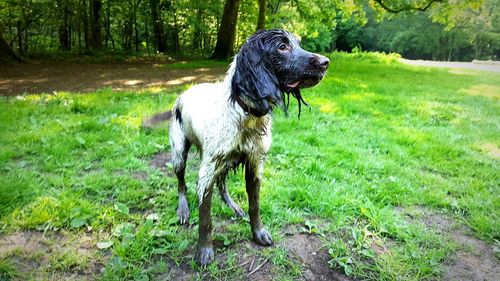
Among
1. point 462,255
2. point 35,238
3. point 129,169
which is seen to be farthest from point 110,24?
point 462,255

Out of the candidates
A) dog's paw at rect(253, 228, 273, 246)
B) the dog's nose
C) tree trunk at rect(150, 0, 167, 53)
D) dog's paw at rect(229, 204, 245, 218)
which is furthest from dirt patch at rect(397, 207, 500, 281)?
tree trunk at rect(150, 0, 167, 53)

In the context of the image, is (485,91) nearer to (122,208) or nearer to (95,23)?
(122,208)

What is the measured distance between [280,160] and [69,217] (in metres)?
2.61

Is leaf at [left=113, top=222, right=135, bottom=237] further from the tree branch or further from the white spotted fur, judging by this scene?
the tree branch

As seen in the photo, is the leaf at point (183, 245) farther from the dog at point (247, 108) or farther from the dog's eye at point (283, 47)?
the dog's eye at point (283, 47)

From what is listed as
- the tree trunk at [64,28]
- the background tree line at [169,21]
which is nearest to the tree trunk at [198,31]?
the background tree line at [169,21]

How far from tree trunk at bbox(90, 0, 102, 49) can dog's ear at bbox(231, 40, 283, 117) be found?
685 inches

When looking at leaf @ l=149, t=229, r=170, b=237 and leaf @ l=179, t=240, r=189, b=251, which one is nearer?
leaf @ l=179, t=240, r=189, b=251

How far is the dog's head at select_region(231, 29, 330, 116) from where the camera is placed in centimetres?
237

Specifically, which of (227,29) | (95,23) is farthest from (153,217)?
(95,23)

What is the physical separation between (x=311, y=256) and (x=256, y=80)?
5.17 ft

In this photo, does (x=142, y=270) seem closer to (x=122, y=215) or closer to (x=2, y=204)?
(x=122, y=215)

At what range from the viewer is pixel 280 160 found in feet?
15.7

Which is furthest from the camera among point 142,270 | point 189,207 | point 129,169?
point 129,169
